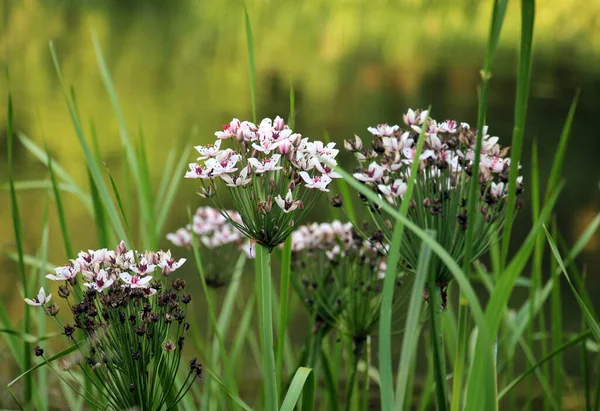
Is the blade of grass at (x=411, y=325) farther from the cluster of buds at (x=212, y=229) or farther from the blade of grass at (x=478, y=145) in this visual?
the cluster of buds at (x=212, y=229)

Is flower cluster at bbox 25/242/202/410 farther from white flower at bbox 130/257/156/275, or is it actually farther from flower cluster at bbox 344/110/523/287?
flower cluster at bbox 344/110/523/287

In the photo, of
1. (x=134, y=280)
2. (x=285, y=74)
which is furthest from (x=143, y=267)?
(x=285, y=74)

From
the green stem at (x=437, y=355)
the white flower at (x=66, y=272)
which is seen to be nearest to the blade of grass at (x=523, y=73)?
the green stem at (x=437, y=355)

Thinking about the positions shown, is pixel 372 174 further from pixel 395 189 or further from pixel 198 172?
pixel 198 172

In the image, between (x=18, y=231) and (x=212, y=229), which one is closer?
(x=18, y=231)

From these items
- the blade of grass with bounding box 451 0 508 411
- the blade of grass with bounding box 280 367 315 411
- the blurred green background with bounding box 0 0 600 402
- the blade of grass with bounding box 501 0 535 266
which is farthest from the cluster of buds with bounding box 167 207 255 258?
the blurred green background with bounding box 0 0 600 402

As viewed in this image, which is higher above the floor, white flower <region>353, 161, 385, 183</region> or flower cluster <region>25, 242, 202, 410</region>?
white flower <region>353, 161, 385, 183</region>
